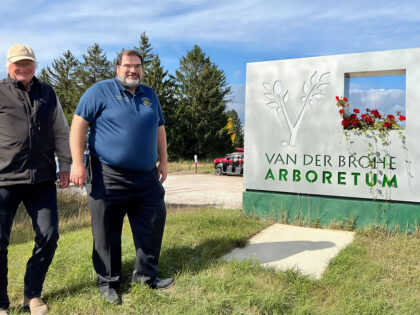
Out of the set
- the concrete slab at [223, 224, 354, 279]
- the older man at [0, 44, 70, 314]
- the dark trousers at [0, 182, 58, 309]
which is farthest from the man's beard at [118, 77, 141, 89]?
the concrete slab at [223, 224, 354, 279]

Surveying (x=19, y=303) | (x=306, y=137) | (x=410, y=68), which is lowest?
(x=19, y=303)

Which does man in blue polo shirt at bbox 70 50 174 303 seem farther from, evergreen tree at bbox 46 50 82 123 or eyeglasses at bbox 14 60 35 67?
evergreen tree at bbox 46 50 82 123

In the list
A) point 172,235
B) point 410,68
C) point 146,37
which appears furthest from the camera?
point 146,37

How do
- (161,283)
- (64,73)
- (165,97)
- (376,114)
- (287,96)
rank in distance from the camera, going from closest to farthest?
1. (161,283)
2. (376,114)
3. (287,96)
4. (165,97)
5. (64,73)

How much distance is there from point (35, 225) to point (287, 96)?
13.8 feet

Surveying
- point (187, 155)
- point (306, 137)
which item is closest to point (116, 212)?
point (306, 137)

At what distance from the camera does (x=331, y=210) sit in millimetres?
5594

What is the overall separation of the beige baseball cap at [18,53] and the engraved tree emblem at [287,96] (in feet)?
12.9

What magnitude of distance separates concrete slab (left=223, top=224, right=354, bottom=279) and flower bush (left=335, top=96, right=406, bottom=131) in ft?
4.94

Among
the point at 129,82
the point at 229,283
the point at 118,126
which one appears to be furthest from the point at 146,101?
the point at 229,283

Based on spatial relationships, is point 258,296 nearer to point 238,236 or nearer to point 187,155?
point 238,236

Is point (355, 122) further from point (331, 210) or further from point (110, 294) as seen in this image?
point (110, 294)

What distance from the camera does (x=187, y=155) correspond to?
38031mm

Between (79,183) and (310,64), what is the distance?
13.5 feet
